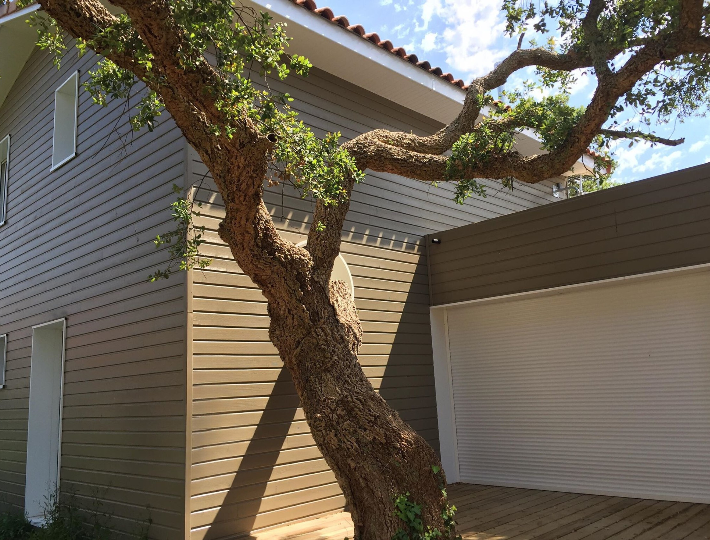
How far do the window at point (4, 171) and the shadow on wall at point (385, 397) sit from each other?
581cm

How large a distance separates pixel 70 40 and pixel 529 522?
293 inches

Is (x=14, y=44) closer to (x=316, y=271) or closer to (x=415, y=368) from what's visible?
(x=316, y=271)

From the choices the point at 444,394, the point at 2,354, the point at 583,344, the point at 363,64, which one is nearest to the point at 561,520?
the point at 583,344

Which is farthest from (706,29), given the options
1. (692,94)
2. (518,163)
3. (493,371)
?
(493,371)

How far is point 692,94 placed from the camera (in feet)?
17.4

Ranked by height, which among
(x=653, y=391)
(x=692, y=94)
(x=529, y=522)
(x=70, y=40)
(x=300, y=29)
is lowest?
(x=529, y=522)

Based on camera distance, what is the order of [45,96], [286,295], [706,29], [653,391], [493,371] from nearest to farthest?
[286,295] < [706,29] < [653,391] < [493,371] < [45,96]

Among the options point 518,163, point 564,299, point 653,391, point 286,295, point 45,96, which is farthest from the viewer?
point 45,96

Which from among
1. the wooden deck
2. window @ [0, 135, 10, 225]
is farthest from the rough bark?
window @ [0, 135, 10, 225]

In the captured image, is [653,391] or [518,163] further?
[653,391]

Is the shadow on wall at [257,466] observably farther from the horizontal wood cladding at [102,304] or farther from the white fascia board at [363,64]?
the white fascia board at [363,64]

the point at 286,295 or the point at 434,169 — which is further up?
the point at 434,169

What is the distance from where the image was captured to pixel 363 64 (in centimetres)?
681

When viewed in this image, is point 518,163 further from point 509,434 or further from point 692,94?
point 509,434
